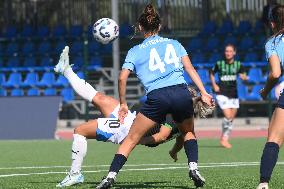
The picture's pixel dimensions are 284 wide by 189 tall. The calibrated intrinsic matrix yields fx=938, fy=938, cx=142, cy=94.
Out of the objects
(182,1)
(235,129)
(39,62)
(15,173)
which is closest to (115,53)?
(235,129)

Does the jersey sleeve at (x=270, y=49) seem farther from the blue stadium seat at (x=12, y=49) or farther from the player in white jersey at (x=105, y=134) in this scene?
the blue stadium seat at (x=12, y=49)

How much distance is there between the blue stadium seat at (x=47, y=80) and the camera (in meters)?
31.1

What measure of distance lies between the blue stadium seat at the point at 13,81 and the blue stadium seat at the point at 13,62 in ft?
4.93

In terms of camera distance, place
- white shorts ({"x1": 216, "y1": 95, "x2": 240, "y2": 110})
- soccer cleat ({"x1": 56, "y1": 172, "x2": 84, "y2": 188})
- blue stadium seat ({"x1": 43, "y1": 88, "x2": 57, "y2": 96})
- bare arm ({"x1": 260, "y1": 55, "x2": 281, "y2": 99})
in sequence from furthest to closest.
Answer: blue stadium seat ({"x1": 43, "y1": 88, "x2": 57, "y2": 96})
white shorts ({"x1": 216, "y1": 95, "x2": 240, "y2": 110})
soccer cleat ({"x1": 56, "y1": 172, "x2": 84, "y2": 188})
bare arm ({"x1": 260, "y1": 55, "x2": 281, "y2": 99})

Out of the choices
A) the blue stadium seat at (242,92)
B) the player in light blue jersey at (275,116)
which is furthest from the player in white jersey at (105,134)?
the blue stadium seat at (242,92)

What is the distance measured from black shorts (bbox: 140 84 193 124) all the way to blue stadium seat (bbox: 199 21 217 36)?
23.2 meters

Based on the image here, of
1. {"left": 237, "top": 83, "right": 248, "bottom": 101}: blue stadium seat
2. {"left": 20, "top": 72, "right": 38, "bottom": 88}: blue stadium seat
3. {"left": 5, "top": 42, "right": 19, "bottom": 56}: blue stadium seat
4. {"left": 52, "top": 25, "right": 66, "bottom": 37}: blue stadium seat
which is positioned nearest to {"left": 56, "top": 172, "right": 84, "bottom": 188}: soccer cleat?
{"left": 237, "top": 83, "right": 248, "bottom": 101}: blue stadium seat

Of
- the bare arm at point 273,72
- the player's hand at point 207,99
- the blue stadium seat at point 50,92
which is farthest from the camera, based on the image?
the blue stadium seat at point 50,92

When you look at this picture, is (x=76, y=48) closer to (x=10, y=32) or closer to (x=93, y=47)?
(x=93, y=47)

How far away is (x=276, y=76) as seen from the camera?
371 inches

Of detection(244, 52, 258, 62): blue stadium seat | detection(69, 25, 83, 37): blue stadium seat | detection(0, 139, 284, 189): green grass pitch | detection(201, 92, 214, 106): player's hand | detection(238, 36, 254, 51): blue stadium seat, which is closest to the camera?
detection(201, 92, 214, 106): player's hand

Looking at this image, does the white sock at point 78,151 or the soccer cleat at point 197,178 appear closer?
the soccer cleat at point 197,178

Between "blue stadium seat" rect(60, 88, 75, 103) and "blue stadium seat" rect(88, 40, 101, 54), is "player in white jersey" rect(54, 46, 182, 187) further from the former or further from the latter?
"blue stadium seat" rect(88, 40, 101, 54)

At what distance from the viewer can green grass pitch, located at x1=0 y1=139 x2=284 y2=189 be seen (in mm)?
11844
